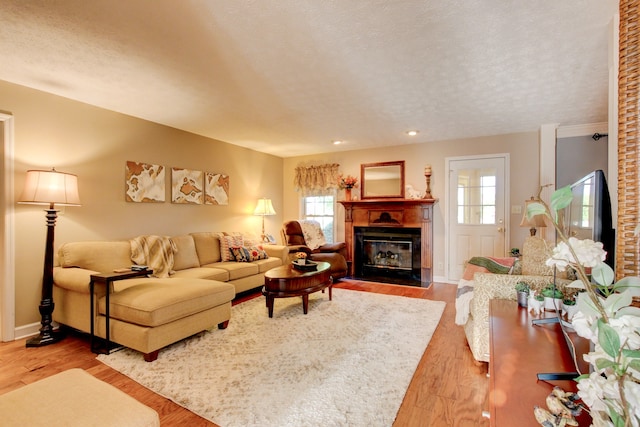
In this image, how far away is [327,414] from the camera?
1729 millimetres

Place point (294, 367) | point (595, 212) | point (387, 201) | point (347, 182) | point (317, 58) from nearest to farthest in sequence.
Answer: point (595, 212) < point (294, 367) < point (317, 58) < point (387, 201) < point (347, 182)

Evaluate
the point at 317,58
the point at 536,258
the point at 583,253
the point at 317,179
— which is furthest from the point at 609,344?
the point at 317,179

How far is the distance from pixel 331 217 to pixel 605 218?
492 centimetres

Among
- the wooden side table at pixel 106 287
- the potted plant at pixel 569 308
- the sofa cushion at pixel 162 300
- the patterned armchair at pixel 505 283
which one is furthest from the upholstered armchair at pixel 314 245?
the potted plant at pixel 569 308

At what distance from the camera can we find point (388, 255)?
5500 millimetres

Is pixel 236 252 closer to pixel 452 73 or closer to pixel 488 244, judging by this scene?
pixel 452 73

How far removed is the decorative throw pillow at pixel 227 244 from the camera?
432 centimetres

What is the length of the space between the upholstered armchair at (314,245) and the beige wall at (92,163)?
109 cm

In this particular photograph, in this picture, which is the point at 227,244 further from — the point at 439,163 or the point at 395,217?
the point at 439,163

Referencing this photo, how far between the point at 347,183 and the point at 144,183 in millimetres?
3266

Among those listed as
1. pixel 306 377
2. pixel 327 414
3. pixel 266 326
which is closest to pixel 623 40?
pixel 327 414

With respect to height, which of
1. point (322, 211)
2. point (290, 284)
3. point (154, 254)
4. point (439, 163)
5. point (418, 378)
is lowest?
point (418, 378)

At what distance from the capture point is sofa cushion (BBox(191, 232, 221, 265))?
4176 millimetres

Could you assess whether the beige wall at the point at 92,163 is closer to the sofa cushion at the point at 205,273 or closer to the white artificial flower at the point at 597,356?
the sofa cushion at the point at 205,273
